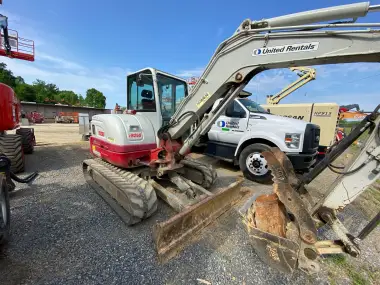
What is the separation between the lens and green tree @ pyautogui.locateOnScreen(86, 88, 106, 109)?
77463 millimetres

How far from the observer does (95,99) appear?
78.2 meters

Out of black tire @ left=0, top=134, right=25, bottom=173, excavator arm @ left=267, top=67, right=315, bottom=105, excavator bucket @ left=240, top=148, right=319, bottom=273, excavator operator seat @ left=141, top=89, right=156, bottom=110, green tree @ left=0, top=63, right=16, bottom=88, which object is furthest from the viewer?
green tree @ left=0, top=63, right=16, bottom=88

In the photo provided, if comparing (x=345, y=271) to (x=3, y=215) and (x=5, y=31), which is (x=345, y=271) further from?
(x=5, y=31)

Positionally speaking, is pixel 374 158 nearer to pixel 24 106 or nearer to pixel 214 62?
pixel 214 62

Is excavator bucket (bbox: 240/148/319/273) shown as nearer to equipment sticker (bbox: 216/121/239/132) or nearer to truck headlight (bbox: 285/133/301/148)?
truck headlight (bbox: 285/133/301/148)

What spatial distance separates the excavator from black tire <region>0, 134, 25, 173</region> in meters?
2.25

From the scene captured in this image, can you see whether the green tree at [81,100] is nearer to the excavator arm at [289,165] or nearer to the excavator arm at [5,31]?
the excavator arm at [5,31]

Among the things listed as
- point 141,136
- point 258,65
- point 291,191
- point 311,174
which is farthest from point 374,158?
point 141,136

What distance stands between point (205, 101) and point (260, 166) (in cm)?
280

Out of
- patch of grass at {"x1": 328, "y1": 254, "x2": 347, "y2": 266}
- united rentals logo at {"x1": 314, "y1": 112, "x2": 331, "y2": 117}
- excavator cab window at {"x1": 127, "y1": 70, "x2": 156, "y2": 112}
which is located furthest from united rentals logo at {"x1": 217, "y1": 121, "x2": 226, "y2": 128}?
united rentals logo at {"x1": 314, "y1": 112, "x2": 331, "y2": 117}

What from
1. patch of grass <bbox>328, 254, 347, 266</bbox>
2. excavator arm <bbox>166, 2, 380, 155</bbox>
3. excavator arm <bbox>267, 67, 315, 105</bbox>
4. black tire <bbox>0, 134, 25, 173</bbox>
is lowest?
patch of grass <bbox>328, 254, 347, 266</bbox>

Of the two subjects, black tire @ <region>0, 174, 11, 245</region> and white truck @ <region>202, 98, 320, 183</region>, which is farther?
white truck @ <region>202, 98, 320, 183</region>

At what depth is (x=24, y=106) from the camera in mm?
31938

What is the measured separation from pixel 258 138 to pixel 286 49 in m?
3.27
